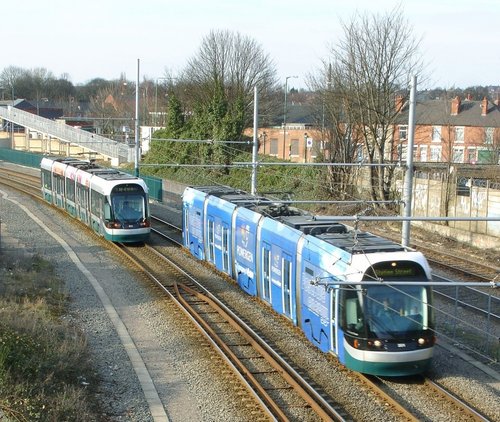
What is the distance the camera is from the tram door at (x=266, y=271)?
1839 centimetres

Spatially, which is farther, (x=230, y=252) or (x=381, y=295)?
(x=230, y=252)

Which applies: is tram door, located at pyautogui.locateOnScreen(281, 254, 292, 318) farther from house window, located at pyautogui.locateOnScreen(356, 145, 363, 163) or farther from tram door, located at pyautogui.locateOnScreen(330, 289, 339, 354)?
house window, located at pyautogui.locateOnScreen(356, 145, 363, 163)

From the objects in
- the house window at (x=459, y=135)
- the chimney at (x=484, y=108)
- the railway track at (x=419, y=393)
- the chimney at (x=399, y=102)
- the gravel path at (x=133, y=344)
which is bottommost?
the gravel path at (x=133, y=344)

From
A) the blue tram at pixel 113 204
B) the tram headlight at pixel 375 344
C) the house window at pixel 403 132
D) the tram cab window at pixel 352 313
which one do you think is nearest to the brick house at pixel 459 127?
Answer: the house window at pixel 403 132

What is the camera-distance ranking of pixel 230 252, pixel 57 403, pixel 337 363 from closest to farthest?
pixel 57 403
pixel 337 363
pixel 230 252

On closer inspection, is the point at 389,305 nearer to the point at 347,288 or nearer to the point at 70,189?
the point at 347,288

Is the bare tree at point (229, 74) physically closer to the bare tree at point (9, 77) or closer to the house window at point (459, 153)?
the house window at point (459, 153)

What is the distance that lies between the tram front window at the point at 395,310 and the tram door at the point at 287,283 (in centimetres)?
367

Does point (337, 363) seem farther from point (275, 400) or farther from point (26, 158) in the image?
point (26, 158)

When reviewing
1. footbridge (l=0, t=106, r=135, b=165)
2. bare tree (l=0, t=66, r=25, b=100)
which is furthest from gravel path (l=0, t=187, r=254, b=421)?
bare tree (l=0, t=66, r=25, b=100)

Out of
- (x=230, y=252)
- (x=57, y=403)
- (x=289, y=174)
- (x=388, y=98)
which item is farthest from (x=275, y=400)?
(x=289, y=174)

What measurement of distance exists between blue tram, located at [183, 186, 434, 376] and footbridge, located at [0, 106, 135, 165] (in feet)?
159

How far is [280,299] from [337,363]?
3004 mm

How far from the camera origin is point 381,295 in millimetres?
13305
